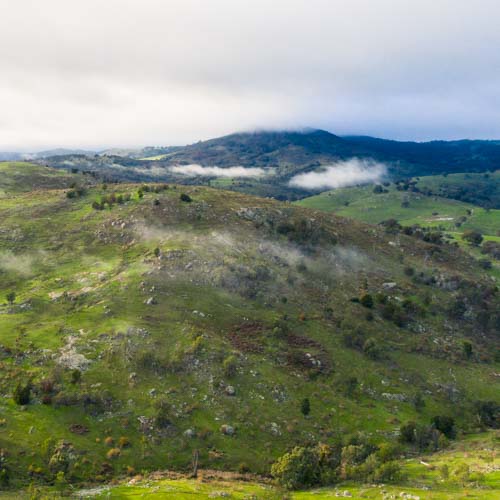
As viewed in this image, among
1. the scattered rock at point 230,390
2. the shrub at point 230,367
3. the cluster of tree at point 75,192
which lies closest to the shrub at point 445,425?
the scattered rock at point 230,390

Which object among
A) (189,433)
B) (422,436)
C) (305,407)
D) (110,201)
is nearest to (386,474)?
(305,407)

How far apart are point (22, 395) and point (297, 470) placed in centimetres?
3126

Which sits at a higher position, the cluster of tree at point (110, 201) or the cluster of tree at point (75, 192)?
the cluster of tree at point (75, 192)

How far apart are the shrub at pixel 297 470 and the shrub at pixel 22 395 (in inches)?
1115

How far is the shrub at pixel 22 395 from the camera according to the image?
144 feet

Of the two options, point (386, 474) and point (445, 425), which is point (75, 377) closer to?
point (386, 474)

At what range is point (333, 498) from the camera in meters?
36.8

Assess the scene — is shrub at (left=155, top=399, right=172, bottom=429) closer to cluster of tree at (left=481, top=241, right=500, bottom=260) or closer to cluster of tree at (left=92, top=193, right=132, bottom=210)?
cluster of tree at (left=92, top=193, right=132, bottom=210)

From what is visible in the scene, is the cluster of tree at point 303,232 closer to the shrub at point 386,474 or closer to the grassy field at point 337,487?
the grassy field at point 337,487

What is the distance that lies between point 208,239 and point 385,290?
4098 cm

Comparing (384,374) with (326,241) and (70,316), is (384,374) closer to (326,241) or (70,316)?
(326,241)

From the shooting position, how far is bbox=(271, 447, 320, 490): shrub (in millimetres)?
40938

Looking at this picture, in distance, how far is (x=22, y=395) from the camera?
44.0 metres

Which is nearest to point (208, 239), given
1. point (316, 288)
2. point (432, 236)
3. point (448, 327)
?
point (316, 288)
